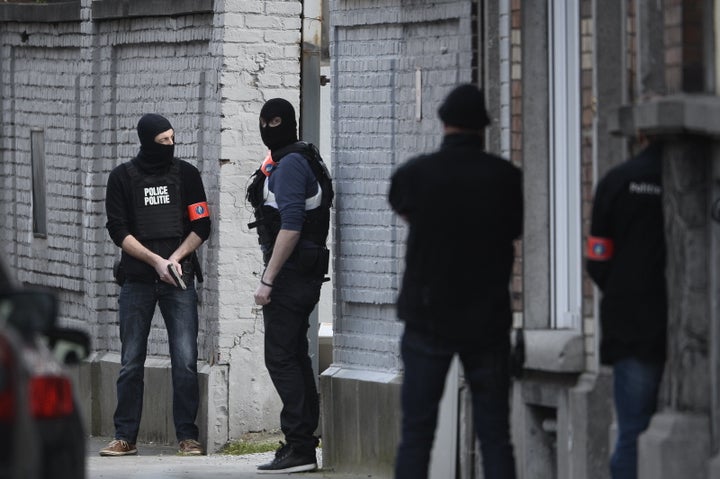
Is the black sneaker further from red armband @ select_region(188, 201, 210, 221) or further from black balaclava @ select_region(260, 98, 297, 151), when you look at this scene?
red armband @ select_region(188, 201, 210, 221)

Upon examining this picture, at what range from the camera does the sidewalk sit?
1048 centimetres

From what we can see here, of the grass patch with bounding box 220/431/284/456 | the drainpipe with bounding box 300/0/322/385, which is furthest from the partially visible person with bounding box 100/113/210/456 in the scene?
the drainpipe with bounding box 300/0/322/385

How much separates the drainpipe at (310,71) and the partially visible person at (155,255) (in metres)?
1.05

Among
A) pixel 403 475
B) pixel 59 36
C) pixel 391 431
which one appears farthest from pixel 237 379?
pixel 403 475

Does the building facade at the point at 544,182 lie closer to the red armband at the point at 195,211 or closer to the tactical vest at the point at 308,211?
the tactical vest at the point at 308,211

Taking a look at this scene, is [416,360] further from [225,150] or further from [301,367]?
[225,150]

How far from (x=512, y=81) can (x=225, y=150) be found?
10.6ft

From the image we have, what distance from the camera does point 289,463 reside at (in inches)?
418

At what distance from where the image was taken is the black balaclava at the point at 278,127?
10.6m

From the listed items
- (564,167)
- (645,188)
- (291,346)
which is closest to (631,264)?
(645,188)

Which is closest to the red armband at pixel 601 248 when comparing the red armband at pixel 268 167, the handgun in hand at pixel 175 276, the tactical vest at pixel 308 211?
the tactical vest at pixel 308 211

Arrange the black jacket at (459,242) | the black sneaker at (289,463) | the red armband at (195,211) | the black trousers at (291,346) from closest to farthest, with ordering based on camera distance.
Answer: the black jacket at (459,242), the black trousers at (291,346), the black sneaker at (289,463), the red armband at (195,211)

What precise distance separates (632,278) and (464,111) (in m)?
0.93

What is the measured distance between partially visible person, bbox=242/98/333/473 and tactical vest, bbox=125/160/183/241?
1166 millimetres
